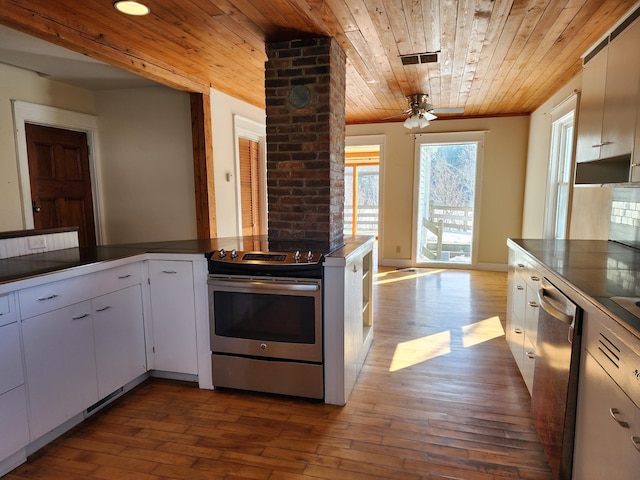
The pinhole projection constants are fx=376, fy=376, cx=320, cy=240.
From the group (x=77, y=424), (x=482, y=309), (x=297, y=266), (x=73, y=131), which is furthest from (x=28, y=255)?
(x=482, y=309)

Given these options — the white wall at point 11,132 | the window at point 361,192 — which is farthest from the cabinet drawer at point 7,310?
the window at point 361,192

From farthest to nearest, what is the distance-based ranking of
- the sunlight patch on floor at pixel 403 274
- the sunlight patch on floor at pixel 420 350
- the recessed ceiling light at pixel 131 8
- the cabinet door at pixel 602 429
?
the sunlight patch on floor at pixel 403 274, the sunlight patch on floor at pixel 420 350, the recessed ceiling light at pixel 131 8, the cabinet door at pixel 602 429

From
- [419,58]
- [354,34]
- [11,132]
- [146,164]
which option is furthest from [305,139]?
[11,132]

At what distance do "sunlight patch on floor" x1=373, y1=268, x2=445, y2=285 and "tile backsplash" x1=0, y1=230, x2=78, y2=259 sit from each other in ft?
12.6

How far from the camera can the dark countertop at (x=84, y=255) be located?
190 centimetres

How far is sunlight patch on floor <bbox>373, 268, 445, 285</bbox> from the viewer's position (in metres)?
5.57

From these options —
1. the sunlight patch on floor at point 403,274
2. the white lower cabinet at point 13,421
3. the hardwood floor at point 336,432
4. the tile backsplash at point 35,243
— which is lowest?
the hardwood floor at point 336,432

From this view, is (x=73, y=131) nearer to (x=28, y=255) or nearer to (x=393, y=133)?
(x=28, y=255)

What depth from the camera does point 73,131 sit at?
176 inches

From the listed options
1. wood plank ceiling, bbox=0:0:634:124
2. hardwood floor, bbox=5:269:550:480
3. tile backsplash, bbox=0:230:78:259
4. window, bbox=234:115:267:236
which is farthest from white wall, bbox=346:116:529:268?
tile backsplash, bbox=0:230:78:259

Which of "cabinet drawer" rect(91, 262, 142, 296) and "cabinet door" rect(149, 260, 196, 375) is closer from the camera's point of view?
"cabinet drawer" rect(91, 262, 142, 296)

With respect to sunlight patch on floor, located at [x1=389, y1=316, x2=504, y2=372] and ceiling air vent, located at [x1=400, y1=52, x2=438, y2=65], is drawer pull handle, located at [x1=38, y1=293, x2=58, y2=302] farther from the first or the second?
ceiling air vent, located at [x1=400, y1=52, x2=438, y2=65]

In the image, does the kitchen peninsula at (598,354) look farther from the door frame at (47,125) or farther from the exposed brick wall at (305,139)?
the door frame at (47,125)

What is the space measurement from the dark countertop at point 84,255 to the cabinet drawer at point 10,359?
0.24m
